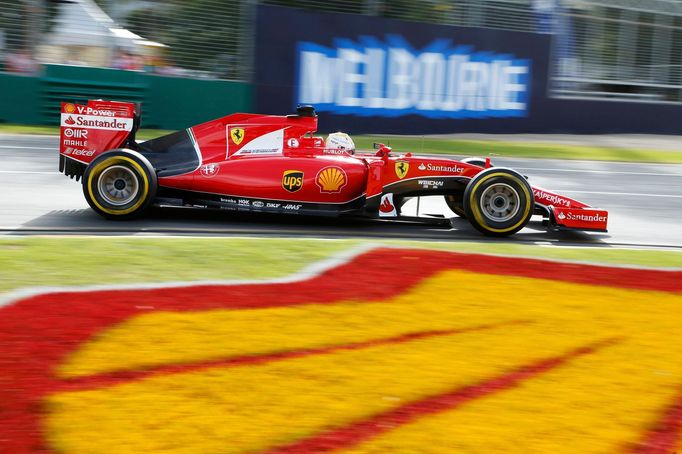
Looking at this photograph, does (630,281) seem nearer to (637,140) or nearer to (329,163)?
(329,163)

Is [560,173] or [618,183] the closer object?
[618,183]

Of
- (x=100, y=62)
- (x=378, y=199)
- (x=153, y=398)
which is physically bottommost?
(x=153, y=398)

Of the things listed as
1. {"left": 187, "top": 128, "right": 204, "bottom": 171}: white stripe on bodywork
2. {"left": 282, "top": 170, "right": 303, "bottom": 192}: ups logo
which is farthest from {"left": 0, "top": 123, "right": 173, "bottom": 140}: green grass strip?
{"left": 282, "top": 170, "right": 303, "bottom": 192}: ups logo

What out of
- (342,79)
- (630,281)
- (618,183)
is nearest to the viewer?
(630,281)

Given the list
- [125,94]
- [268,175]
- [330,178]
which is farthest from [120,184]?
[125,94]

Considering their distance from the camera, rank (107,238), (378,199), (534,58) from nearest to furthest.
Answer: (107,238), (378,199), (534,58)

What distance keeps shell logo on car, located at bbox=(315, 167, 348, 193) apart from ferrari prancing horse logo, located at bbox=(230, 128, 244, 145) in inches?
33.8

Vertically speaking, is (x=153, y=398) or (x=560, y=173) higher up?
(x=560, y=173)

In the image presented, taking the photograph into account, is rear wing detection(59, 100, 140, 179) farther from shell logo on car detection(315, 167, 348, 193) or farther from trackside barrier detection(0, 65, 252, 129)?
trackside barrier detection(0, 65, 252, 129)

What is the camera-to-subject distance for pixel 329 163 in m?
8.66

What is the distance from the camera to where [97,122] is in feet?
29.1

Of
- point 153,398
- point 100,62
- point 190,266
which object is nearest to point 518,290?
point 190,266

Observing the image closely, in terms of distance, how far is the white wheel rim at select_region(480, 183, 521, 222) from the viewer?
28.3ft

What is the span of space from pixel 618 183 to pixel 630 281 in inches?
293
